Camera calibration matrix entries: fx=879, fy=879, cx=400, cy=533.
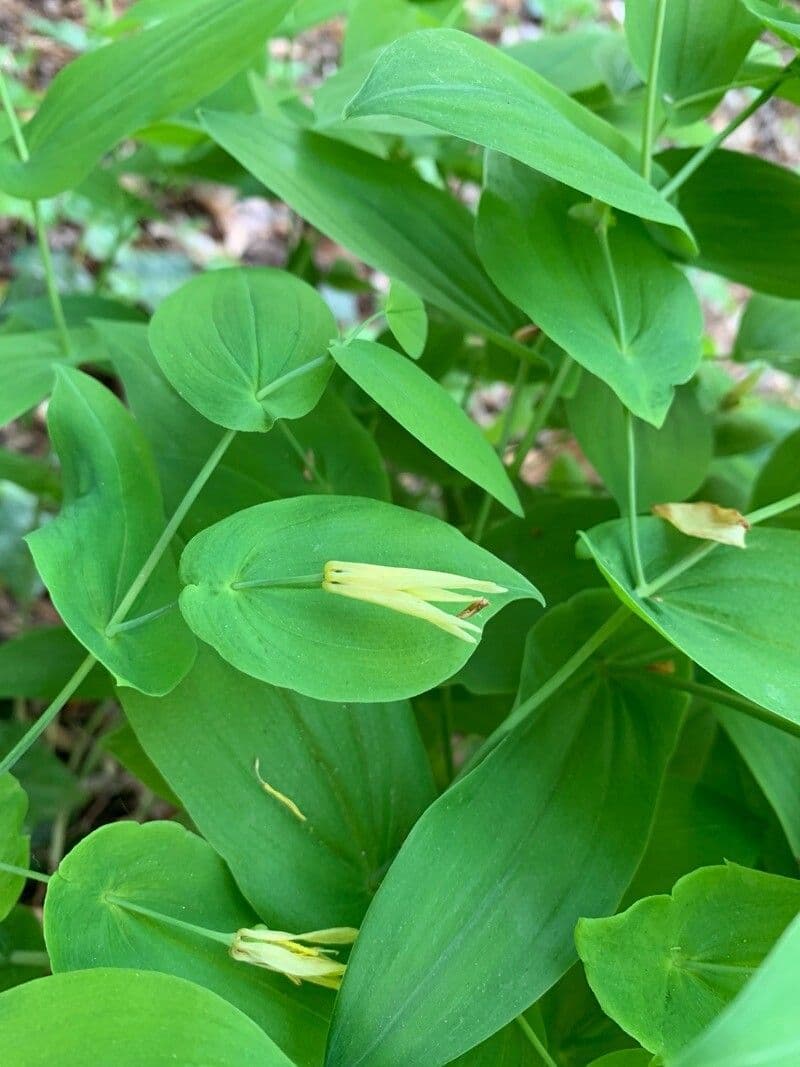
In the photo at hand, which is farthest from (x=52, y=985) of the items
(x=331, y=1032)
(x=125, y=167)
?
(x=125, y=167)

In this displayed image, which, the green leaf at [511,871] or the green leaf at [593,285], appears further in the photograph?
the green leaf at [593,285]

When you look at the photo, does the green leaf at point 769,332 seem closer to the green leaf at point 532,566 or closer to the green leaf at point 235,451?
the green leaf at point 532,566

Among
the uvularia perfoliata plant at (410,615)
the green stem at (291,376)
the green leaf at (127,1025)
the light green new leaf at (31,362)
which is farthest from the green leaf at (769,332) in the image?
the green leaf at (127,1025)

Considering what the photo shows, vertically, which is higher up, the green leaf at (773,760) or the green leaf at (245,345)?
the green leaf at (245,345)

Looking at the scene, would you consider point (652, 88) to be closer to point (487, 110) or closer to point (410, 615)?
point (487, 110)

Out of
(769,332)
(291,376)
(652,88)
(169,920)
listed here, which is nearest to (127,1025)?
(169,920)

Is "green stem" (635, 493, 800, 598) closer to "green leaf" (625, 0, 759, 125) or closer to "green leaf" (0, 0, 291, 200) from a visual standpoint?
"green leaf" (625, 0, 759, 125)

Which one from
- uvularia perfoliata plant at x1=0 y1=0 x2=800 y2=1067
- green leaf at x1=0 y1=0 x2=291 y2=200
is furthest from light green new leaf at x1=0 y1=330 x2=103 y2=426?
green leaf at x1=0 y1=0 x2=291 y2=200

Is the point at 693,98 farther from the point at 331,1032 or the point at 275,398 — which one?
the point at 331,1032
